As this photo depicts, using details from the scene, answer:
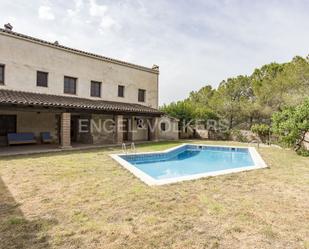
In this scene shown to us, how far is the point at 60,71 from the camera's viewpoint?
64.1 ft

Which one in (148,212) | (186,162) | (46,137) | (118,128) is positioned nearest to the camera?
(148,212)

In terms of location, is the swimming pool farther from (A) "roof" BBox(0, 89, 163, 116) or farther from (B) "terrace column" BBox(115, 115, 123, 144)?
(A) "roof" BBox(0, 89, 163, 116)

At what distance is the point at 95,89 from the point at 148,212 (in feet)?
59.5

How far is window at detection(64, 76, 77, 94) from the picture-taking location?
66.0 feet

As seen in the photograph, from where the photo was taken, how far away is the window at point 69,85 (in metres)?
20.1

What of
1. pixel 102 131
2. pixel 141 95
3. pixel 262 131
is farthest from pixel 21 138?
pixel 262 131

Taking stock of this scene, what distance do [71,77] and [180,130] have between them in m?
14.2

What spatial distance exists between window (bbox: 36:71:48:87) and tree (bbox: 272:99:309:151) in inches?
686

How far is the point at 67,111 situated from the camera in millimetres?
16875

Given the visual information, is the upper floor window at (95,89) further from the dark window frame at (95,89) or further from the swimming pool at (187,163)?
the swimming pool at (187,163)

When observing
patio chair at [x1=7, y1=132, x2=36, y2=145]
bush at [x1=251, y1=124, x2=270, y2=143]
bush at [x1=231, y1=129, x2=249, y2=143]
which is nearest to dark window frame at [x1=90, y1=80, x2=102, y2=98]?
patio chair at [x1=7, y1=132, x2=36, y2=145]

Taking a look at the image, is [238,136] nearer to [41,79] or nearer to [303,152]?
[303,152]

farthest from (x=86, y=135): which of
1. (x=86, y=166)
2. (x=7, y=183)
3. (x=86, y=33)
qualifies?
(x=7, y=183)

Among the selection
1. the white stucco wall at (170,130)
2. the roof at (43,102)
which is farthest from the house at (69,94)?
the white stucco wall at (170,130)
